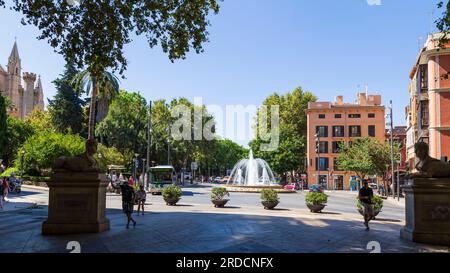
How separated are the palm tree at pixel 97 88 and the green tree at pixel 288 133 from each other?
27.3 m

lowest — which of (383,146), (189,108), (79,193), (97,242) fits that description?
(97,242)

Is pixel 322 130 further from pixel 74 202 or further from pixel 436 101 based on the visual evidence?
pixel 74 202

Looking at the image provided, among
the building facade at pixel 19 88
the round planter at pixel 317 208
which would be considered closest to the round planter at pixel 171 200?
the round planter at pixel 317 208

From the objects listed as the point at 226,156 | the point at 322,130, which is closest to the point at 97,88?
the point at 322,130

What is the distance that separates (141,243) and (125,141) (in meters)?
49.5

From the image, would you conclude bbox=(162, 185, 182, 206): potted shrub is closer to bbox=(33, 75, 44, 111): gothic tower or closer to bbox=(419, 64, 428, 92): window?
bbox=(419, 64, 428, 92): window

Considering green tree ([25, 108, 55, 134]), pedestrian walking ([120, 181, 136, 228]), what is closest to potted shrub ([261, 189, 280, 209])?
pedestrian walking ([120, 181, 136, 228])

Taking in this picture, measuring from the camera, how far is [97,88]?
23812mm

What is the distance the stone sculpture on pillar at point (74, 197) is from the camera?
10.4m

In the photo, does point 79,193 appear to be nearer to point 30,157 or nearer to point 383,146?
point 30,157

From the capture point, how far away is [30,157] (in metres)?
40.3
